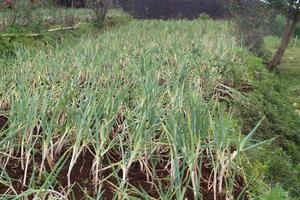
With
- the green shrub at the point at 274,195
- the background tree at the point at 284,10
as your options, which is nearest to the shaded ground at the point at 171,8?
the background tree at the point at 284,10

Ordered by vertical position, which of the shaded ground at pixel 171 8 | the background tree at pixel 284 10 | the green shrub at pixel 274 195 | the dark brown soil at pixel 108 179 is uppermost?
the green shrub at pixel 274 195

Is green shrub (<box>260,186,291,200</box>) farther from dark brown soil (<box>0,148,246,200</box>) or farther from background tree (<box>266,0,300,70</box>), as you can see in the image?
background tree (<box>266,0,300,70</box>)

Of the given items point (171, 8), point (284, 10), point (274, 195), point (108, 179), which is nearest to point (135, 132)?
point (108, 179)

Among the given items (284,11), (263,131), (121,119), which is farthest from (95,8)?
(121,119)

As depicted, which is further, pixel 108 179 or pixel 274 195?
pixel 108 179

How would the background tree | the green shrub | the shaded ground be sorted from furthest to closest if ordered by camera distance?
the shaded ground
the background tree
the green shrub

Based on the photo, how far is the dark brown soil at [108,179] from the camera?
88.0 inches

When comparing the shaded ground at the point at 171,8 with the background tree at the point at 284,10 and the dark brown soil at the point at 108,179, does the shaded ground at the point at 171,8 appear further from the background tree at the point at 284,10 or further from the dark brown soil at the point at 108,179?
the dark brown soil at the point at 108,179

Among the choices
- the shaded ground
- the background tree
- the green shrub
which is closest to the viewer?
the green shrub

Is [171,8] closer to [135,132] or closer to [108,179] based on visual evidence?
[135,132]

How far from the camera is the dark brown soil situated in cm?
223

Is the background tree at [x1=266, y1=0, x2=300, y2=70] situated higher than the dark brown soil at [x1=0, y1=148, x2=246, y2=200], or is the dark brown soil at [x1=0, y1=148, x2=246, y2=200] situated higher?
the dark brown soil at [x1=0, y1=148, x2=246, y2=200]

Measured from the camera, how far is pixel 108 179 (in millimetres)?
2355

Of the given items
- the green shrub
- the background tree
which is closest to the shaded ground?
the background tree
